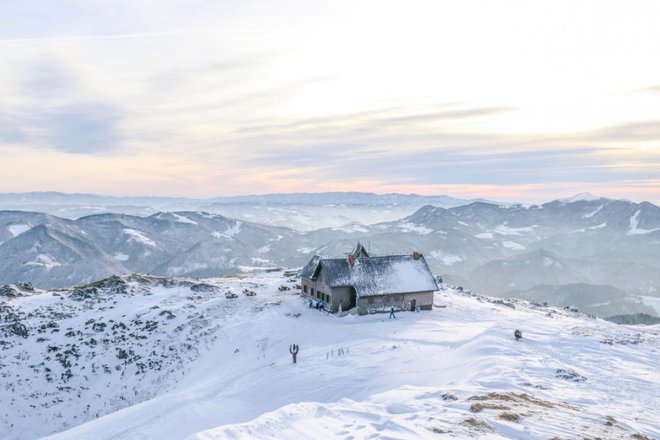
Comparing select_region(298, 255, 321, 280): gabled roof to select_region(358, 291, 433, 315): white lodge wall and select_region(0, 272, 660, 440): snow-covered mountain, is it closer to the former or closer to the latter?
select_region(0, 272, 660, 440): snow-covered mountain

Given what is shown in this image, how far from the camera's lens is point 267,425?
55.8ft

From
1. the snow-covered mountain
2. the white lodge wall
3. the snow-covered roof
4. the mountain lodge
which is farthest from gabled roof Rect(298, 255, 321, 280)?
the white lodge wall

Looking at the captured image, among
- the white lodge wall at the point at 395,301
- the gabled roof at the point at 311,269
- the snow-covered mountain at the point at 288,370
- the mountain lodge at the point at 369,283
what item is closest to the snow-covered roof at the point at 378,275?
the mountain lodge at the point at 369,283

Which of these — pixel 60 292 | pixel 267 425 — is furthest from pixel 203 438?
pixel 60 292

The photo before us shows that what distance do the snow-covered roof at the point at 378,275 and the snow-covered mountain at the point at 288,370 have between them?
3.94m

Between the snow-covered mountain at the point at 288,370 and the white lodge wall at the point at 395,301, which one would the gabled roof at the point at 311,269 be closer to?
the snow-covered mountain at the point at 288,370

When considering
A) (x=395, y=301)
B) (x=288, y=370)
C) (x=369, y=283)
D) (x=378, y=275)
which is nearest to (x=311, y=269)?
(x=369, y=283)

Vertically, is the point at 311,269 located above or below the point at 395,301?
above

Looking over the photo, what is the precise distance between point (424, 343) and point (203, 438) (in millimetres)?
27865

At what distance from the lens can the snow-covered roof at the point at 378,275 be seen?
2160 inches

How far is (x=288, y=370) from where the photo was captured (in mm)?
32125

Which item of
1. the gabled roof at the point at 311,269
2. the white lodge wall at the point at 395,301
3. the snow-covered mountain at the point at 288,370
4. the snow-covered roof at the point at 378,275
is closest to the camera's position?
the snow-covered mountain at the point at 288,370

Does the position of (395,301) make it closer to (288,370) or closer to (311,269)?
(311,269)

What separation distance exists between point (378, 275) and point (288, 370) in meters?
27.4
